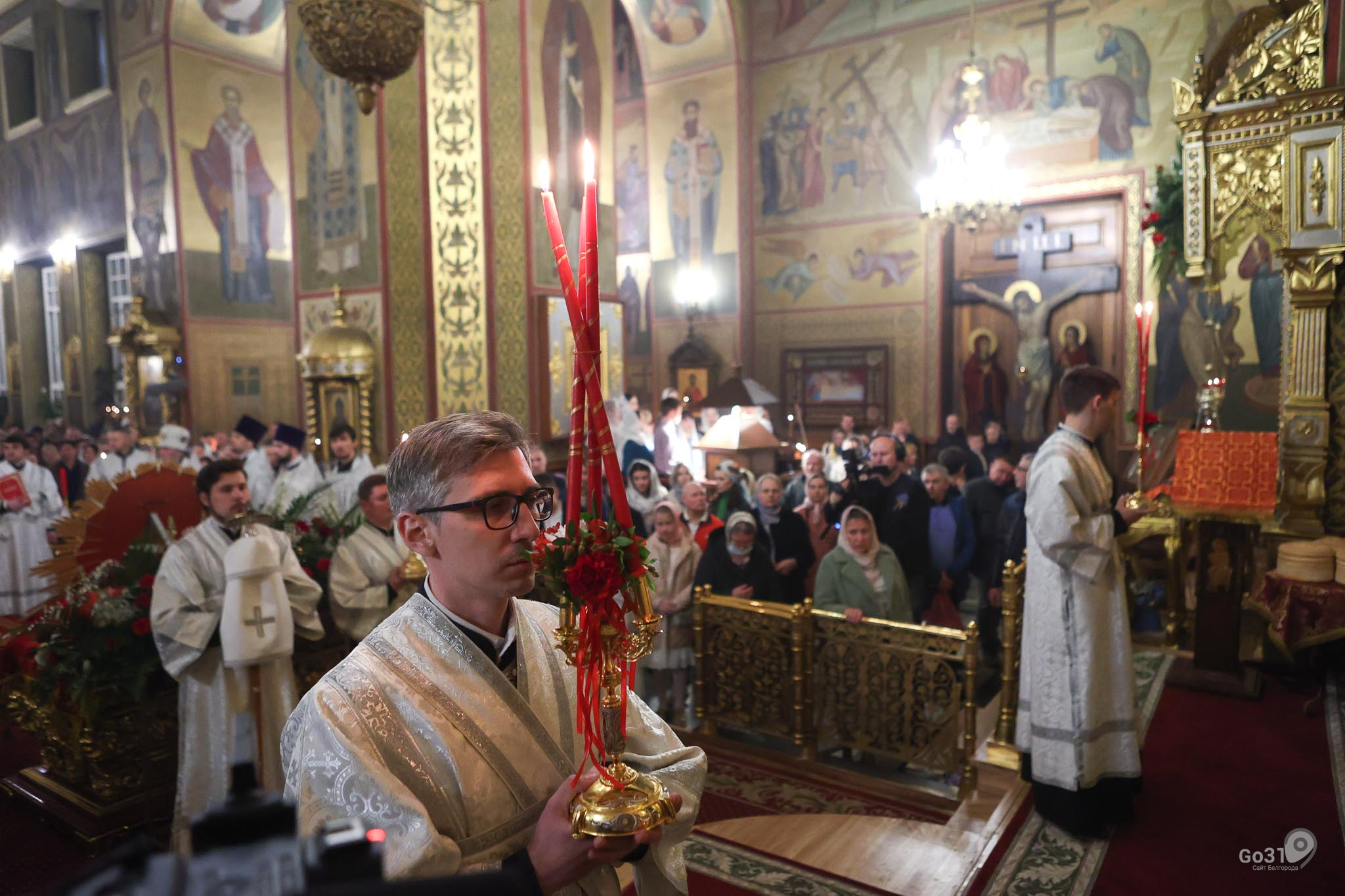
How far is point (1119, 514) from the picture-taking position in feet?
12.8

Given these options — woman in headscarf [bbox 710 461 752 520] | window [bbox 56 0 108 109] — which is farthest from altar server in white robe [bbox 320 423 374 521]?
window [bbox 56 0 108 109]

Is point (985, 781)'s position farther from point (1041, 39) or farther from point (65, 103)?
point (65, 103)

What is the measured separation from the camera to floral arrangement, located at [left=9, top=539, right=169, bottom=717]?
3990 mm

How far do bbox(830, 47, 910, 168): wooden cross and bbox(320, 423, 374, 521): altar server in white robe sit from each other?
9.04 metres

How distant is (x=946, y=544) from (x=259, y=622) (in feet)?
14.9

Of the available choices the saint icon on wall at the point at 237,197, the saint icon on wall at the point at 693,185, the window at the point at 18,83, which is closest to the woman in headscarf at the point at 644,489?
the saint icon on wall at the point at 237,197

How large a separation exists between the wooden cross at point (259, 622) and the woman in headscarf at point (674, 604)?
2.34 metres

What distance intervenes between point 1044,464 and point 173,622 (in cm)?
399

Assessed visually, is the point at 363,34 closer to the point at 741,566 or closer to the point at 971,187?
the point at 741,566

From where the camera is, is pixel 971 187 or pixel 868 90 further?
pixel 868 90

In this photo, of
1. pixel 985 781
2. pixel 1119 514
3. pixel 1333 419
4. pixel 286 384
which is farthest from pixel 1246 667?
pixel 286 384

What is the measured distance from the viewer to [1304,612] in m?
5.37

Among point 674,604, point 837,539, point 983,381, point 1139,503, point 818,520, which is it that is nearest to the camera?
point 1139,503

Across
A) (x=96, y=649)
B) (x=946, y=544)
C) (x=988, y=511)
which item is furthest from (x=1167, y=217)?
(x=96, y=649)
